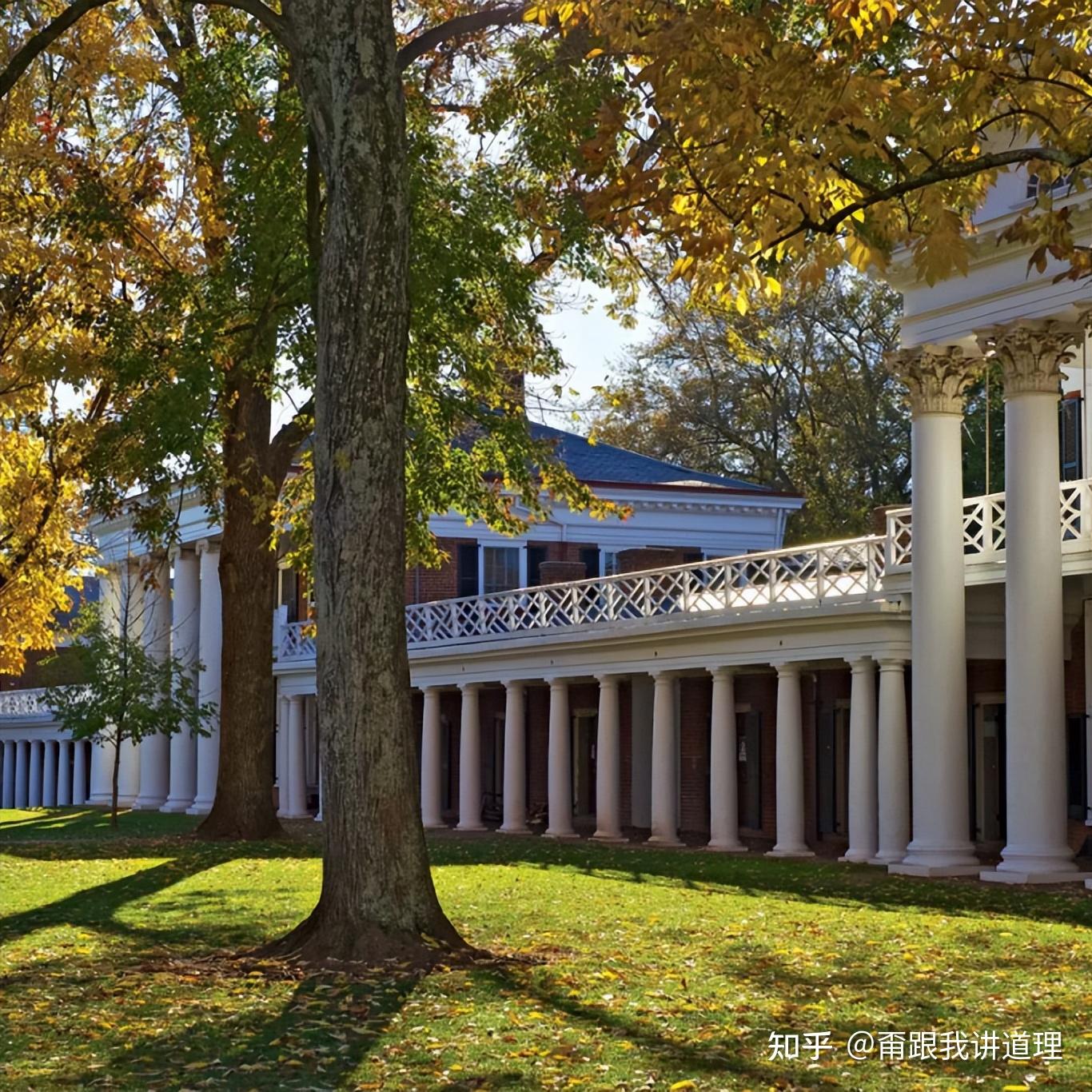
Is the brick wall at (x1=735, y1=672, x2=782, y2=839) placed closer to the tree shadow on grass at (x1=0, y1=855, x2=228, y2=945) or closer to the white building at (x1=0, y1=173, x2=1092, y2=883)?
the white building at (x1=0, y1=173, x2=1092, y2=883)

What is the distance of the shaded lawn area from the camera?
1023 centimetres

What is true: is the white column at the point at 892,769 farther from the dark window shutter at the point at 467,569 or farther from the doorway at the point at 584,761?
the dark window shutter at the point at 467,569

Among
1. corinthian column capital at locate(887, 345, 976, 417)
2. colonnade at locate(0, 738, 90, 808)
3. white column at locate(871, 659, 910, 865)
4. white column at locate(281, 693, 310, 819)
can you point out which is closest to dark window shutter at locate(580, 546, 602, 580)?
white column at locate(281, 693, 310, 819)

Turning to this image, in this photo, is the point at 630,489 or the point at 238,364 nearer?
the point at 238,364

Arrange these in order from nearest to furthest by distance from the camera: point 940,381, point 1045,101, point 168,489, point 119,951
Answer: point 1045,101, point 119,951, point 168,489, point 940,381

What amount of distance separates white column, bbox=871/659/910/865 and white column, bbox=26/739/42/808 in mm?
61861

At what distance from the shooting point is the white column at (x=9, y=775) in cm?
9056

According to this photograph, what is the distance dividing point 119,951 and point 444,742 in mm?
35291

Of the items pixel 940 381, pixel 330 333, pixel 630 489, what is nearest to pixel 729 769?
pixel 940 381

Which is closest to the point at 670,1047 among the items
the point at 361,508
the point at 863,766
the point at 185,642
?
the point at 361,508

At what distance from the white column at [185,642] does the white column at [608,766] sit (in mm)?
18971

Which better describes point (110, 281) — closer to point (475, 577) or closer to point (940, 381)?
point (940, 381)

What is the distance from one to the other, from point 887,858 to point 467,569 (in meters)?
24.7

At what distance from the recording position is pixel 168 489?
78.8 feet
